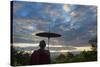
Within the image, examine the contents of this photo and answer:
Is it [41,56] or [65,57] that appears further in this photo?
[65,57]

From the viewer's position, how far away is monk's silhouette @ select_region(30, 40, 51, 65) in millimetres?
2623

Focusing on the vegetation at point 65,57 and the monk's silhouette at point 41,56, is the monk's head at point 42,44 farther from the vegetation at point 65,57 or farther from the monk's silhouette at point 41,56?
the vegetation at point 65,57

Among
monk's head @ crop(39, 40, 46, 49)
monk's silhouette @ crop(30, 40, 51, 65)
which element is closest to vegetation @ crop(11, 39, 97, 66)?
monk's silhouette @ crop(30, 40, 51, 65)

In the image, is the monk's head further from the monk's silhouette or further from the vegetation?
the vegetation

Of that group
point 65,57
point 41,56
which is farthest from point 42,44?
point 65,57

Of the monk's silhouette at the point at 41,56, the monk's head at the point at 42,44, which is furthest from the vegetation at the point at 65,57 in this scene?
the monk's head at the point at 42,44

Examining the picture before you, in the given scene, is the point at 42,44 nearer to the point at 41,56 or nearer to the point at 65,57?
the point at 41,56

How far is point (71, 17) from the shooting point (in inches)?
110

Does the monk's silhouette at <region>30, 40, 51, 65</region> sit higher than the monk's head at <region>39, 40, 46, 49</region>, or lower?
lower

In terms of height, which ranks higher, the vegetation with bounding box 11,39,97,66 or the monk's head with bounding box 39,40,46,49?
the monk's head with bounding box 39,40,46,49

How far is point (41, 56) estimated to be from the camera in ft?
8.68

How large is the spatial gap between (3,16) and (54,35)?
0.66 metres

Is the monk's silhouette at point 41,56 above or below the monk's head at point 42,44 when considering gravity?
below

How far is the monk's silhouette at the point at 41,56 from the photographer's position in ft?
8.61
